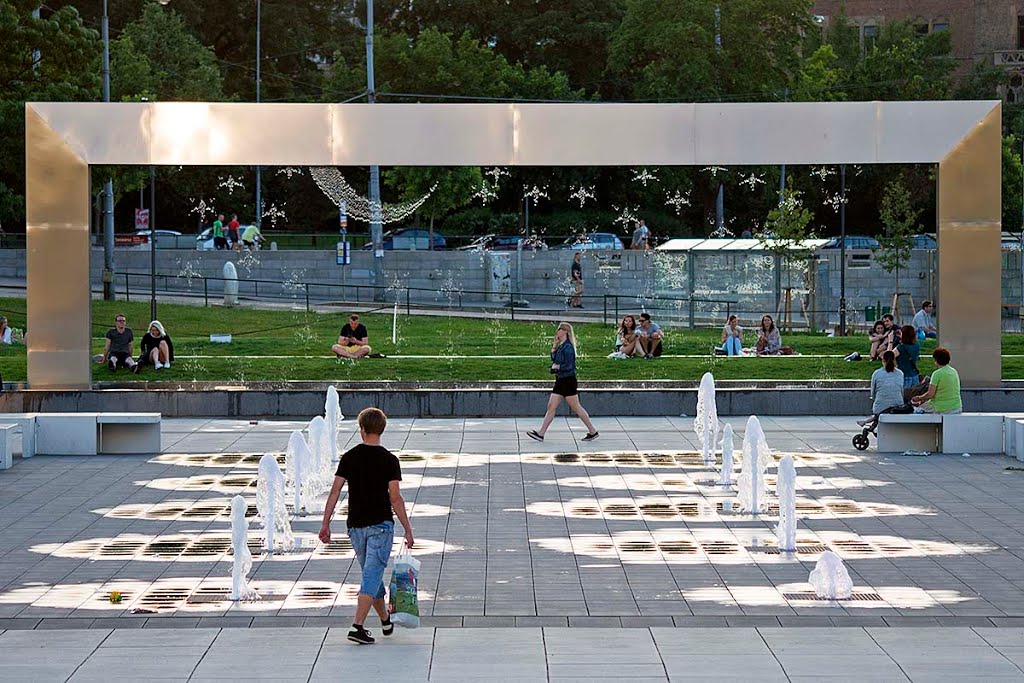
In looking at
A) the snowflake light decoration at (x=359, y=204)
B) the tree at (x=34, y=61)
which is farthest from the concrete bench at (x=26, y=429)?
the snowflake light decoration at (x=359, y=204)

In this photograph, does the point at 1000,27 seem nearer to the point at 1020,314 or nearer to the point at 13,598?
the point at 1020,314


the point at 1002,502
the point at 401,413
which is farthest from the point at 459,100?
the point at 1002,502

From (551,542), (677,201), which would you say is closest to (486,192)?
(677,201)

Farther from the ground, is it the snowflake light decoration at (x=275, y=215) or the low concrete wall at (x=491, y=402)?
the snowflake light decoration at (x=275, y=215)

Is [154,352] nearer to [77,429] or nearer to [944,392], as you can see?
[77,429]

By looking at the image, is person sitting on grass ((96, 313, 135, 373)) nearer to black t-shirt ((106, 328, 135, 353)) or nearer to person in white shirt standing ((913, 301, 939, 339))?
black t-shirt ((106, 328, 135, 353))

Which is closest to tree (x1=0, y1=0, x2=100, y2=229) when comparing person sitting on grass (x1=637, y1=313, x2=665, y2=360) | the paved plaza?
person sitting on grass (x1=637, y1=313, x2=665, y2=360)

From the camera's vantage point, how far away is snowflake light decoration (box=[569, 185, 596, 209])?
51.0 metres

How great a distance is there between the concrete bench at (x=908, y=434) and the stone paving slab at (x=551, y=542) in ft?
1.21

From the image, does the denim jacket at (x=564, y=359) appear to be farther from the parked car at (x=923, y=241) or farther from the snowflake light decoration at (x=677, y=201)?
the snowflake light decoration at (x=677, y=201)

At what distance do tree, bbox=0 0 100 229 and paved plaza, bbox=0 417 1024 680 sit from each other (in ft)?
65.7

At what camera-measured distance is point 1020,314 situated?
37.2 metres

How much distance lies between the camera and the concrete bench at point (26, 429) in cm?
1686

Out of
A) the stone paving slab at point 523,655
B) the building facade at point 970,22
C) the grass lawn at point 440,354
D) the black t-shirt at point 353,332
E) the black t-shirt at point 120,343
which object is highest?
the building facade at point 970,22
